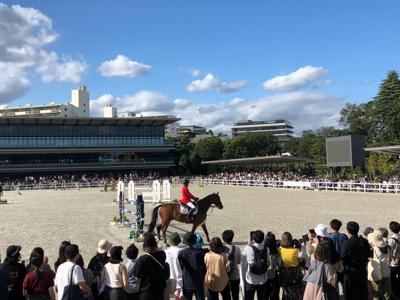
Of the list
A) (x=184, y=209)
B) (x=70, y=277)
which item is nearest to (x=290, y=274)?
(x=70, y=277)

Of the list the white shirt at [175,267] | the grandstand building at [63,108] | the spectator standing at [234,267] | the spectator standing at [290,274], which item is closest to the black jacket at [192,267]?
the white shirt at [175,267]

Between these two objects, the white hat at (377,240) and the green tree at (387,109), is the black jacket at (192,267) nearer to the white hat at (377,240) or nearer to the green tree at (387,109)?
the white hat at (377,240)

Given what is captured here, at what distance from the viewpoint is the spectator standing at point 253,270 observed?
6.73 meters

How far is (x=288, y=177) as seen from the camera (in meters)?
50.5

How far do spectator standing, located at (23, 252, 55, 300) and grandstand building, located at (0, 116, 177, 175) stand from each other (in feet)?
263

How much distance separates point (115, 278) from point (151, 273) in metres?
0.51

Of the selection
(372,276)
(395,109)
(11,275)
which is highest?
(395,109)

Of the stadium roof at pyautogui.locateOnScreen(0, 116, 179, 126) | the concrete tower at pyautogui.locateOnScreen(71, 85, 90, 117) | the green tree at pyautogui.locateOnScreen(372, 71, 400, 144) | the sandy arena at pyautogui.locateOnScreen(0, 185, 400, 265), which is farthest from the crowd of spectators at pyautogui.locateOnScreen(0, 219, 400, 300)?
the concrete tower at pyautogui.locateOnScreen(71, 85, 90, 117)

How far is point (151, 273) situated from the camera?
19.5 feet

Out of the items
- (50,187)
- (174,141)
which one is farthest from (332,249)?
(174,141)

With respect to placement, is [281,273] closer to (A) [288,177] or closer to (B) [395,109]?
(A) [288,177]

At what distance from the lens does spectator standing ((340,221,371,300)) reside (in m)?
6.78

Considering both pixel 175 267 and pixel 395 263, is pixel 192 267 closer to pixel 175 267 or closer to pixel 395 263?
pixel 175 267

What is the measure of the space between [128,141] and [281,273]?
8455 centimetres
